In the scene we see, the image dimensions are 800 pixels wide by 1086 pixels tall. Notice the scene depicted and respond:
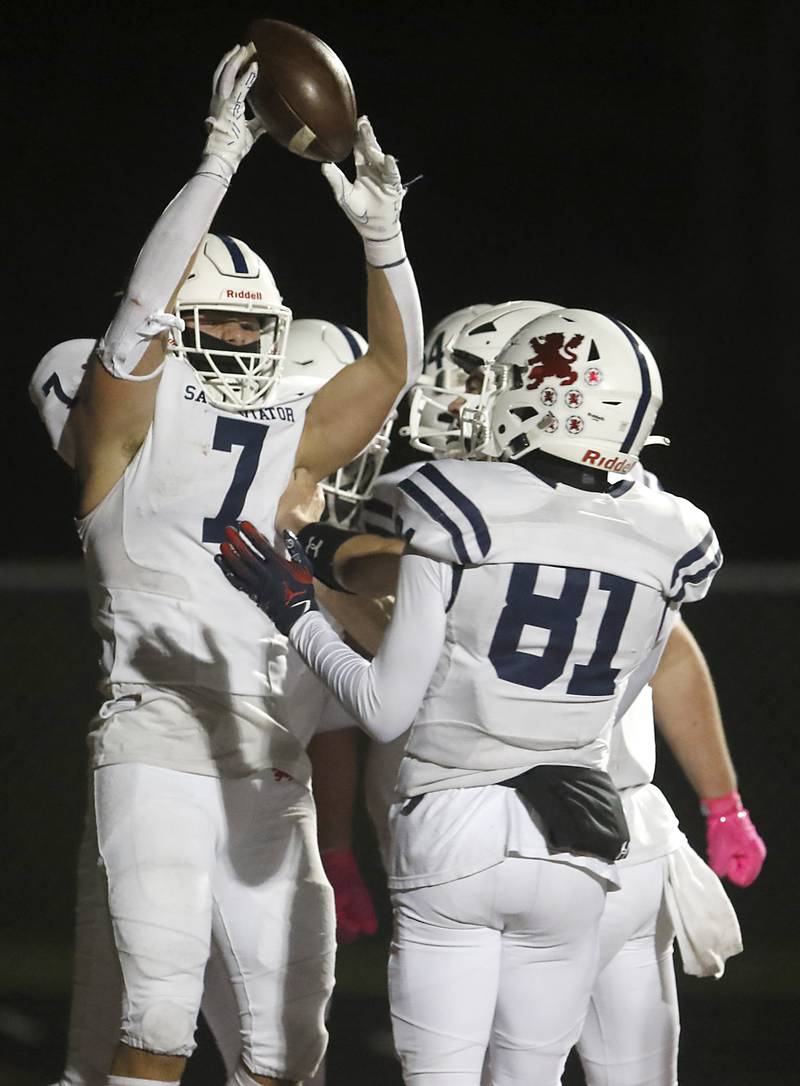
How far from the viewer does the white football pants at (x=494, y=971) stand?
2.29 meters

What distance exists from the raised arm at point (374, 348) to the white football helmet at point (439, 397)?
0.52m

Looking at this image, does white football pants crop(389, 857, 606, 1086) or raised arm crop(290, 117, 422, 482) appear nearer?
white football pants crop(389, 857, 606, 1086)

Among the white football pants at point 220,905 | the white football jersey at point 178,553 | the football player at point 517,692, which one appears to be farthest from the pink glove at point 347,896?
the football player at point 517,692

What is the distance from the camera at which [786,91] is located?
636 cm

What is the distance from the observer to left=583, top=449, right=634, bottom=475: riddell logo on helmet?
2385mm

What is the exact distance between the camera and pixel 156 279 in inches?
101

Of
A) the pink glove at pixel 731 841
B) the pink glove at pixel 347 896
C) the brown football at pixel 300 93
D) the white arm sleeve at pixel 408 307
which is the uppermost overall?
the brown football at pixel 300 93

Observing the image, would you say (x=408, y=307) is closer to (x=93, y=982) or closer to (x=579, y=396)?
(x=579, y=396)

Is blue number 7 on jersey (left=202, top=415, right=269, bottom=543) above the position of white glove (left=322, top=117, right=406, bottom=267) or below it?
below

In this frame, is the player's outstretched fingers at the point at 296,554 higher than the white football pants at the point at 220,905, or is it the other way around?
the player's outstretched fingers at the point at 296,554

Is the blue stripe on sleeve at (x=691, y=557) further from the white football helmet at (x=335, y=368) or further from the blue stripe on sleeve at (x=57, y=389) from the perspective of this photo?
the white football helmet at (x=335, y=368)

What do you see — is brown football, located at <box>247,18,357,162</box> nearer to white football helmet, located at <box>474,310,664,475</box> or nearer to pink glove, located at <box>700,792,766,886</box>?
white football helmet, located at <box>474,310,664,475</box>

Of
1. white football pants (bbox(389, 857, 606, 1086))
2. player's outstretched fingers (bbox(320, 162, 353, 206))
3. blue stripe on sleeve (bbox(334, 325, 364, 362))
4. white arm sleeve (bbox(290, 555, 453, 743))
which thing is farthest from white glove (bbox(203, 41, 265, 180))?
white football pants (bbox(389, 857, 606, 1086))

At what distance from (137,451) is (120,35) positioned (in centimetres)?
421
